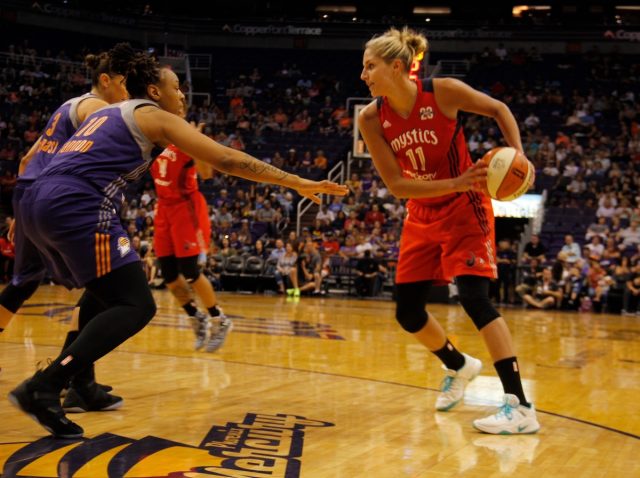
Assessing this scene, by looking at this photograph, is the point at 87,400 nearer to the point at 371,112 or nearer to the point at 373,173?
the point at 371,112

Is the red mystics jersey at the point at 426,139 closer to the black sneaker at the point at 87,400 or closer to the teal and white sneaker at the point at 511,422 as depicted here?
the teal and white sneaker at the point at 511,422

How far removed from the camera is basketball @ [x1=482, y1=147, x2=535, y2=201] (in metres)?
4.02

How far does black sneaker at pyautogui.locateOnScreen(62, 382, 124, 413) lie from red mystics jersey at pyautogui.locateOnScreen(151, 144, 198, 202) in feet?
10.8

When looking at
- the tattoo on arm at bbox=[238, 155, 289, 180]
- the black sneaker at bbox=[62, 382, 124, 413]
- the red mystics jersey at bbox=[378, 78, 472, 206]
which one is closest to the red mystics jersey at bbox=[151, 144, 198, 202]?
the red mystics jersey at bbox=[378, 78, 472, 206]

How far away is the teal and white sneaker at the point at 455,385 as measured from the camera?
4.75 m

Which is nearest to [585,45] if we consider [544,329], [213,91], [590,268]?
[213,91]

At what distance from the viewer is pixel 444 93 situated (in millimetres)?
4527

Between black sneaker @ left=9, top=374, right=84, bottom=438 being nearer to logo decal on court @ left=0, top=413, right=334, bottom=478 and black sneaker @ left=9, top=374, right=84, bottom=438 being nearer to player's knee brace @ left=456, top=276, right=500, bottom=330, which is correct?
logo decal on court @ left=0, top=413, right=334, bottom=478

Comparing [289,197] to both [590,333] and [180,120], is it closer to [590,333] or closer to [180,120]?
[590,333]

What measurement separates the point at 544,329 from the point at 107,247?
818cm

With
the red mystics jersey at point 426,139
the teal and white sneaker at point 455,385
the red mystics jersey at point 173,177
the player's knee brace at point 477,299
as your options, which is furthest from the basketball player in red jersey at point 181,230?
the player's knee brace at point 477,299

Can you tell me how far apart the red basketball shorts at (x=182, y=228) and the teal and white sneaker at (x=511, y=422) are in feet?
12.7

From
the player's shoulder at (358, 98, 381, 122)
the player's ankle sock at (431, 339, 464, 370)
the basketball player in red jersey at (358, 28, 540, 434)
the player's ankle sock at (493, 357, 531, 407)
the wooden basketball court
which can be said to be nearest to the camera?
the wooden basketball court

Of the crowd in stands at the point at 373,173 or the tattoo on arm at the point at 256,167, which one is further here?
the crowd in stands at the point at 373,173
